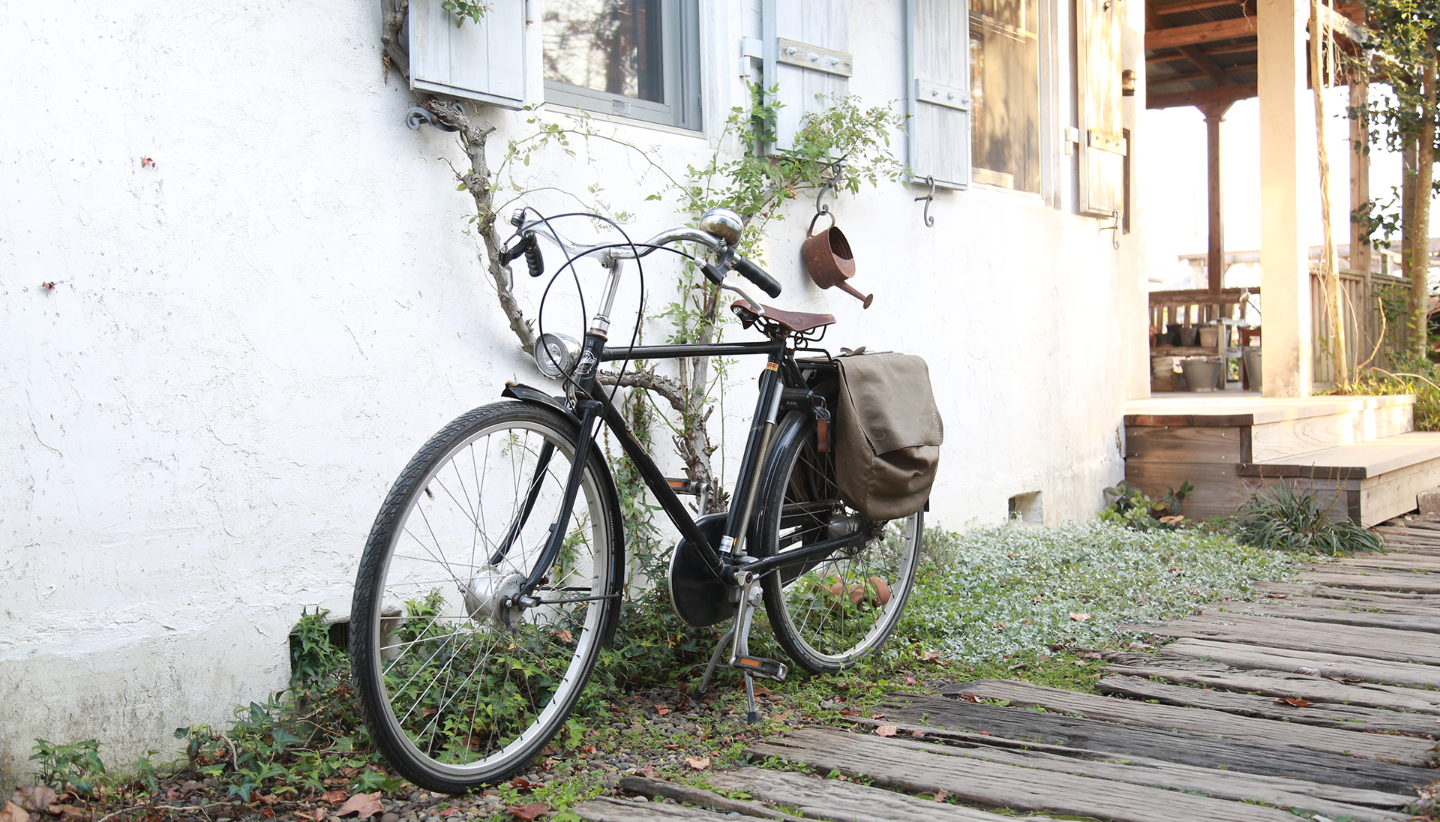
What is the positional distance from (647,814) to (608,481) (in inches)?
27.7

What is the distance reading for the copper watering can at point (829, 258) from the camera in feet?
12.9

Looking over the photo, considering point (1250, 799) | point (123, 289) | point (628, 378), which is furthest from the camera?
point (628, 378)

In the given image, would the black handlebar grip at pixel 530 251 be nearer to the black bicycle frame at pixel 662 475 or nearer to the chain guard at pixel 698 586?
the black bicycle frame at pixel 662 475

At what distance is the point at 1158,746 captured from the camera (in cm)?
237

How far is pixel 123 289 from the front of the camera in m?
2.33

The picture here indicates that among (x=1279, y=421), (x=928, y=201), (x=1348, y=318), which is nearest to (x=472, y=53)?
(x=928, y=201)

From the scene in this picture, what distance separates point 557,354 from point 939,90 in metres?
3.00

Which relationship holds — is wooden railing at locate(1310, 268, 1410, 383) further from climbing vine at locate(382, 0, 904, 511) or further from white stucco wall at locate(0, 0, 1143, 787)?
white stucco wall at locate(0, 0, 1143, 787)

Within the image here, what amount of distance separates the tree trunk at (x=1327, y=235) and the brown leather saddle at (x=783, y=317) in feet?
21.3

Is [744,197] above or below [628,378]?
above

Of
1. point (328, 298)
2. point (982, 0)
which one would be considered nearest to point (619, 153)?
point (328, 298)

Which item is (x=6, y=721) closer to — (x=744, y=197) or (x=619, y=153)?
(x=619, y=153)

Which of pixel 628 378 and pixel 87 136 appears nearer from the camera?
pixel 87 136

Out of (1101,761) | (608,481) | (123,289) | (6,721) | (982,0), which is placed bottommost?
(1101,761)
